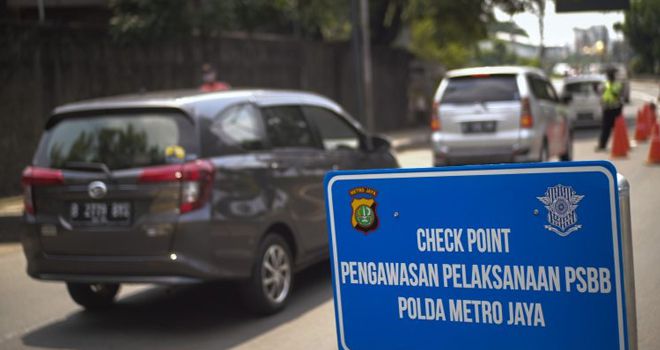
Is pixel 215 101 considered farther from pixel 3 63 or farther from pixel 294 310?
pixel 3 63

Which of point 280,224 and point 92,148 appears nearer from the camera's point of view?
point 92,148

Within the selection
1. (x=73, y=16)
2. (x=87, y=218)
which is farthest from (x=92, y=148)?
(x=73, y=16)

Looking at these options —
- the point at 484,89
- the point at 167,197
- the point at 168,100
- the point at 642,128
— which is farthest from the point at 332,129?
the point at 642,128

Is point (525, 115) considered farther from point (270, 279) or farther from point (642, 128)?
point (270, 279)

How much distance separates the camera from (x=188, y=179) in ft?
20.2

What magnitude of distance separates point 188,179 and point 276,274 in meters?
1.11

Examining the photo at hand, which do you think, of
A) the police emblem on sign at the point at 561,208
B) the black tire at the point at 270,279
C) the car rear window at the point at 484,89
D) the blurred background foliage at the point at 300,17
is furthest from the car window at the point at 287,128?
the blurred background foliage at the point at 300,17

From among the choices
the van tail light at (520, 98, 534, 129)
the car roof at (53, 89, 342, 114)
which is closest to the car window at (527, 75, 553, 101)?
the van tail light at (520, 98, 534, 129)

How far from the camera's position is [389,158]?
344 inches

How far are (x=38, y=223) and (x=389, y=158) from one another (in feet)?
11.4

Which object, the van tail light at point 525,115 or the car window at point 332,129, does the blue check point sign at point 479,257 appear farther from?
the van tail light at point 525,115

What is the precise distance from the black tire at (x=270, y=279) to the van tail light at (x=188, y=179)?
693 millimetres

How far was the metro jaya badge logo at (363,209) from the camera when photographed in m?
3.35

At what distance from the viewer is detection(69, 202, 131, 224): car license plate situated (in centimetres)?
623
